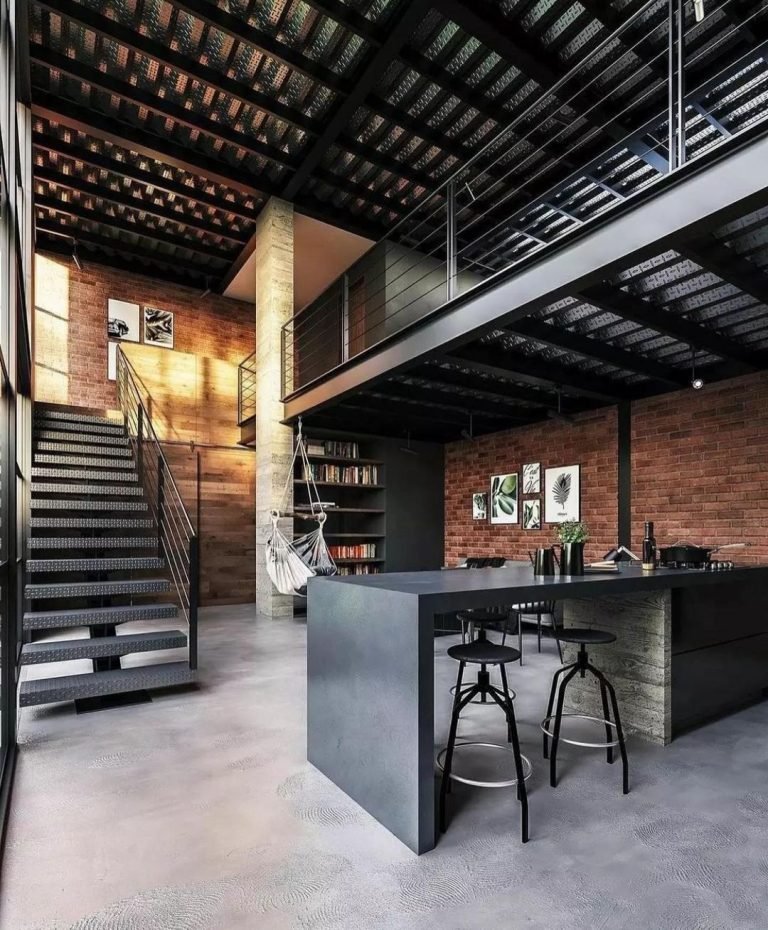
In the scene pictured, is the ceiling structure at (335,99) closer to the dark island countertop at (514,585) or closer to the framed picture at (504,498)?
the dark island countertop at (514,585)

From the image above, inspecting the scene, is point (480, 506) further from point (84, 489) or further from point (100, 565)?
point (100, 565)

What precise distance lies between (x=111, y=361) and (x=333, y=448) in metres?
3.60

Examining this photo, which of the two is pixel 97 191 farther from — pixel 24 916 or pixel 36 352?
pixel 24 916

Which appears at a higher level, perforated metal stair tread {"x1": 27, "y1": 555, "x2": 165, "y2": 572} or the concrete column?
the concrete column

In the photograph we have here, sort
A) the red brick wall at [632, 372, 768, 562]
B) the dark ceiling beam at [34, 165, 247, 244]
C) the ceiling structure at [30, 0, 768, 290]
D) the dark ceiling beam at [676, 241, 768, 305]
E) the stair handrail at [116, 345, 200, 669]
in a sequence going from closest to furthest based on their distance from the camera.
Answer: the dark ceiling beam at [676, 241, 768, 305] < the stair handrail at [116, 345, 200, 669] < the ceiling structure at [30, 0, 768, 290] < the red brick wall at [632, 372, 768, 562] < the dark ceiling beam at [34, 165, 247, 244]

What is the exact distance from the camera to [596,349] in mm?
4777

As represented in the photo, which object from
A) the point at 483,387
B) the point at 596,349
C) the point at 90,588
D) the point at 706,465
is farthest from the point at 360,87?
the point at 706,465

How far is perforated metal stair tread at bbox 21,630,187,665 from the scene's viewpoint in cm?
337

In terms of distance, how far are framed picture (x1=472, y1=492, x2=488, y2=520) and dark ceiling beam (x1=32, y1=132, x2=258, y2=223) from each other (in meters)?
4.97

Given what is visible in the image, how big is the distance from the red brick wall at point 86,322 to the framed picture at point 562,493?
222 inches

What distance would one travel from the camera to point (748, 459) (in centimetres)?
517

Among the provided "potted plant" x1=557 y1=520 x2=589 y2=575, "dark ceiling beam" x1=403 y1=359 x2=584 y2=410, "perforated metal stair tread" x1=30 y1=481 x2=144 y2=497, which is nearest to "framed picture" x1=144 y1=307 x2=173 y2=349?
"perforated metal stair tread" x1=30 y1=481 x2=144 y2=497

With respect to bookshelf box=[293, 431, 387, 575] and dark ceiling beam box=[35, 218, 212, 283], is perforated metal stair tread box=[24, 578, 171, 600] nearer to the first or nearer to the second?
bookshelf box=[293, 431, 387, 575]

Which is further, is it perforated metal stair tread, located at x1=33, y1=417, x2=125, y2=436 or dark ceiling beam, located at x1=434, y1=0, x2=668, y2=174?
perforated metal stair tread, located at x1=33, y1=417, x2=125, y2=436
